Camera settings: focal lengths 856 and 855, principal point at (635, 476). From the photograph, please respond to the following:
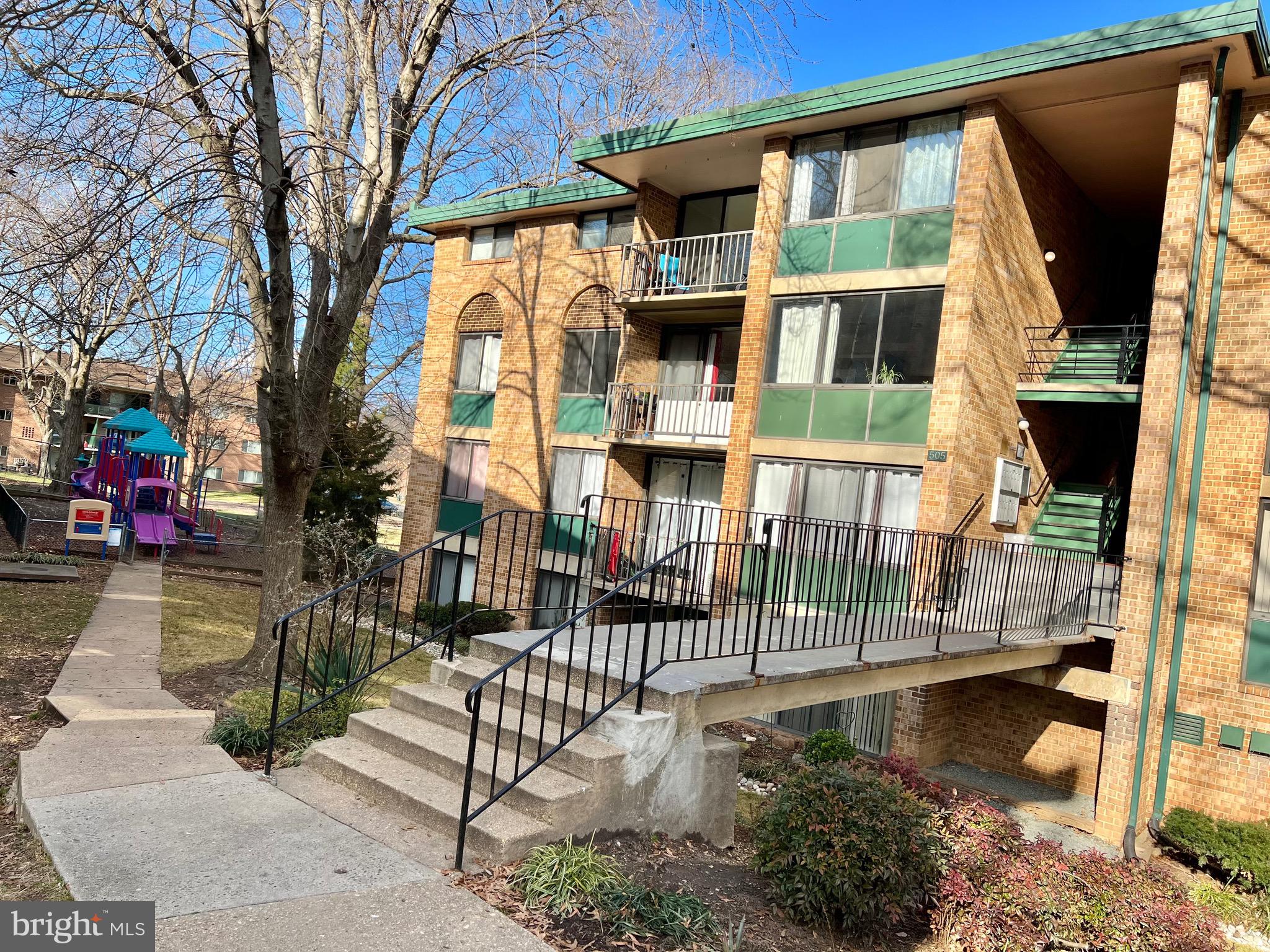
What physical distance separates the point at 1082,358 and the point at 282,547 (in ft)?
41.3

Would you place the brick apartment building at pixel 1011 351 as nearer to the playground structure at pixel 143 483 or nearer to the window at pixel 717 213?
the window at pixel 717 213

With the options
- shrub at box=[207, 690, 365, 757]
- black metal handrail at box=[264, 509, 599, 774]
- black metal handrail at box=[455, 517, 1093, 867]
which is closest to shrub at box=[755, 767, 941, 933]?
black metal handrail at box=[455, 517, 1093, 867]

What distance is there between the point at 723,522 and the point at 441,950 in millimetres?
12038

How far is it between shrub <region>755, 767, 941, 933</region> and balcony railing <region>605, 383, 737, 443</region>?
1038 cm

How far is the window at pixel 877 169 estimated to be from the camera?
13070 mm

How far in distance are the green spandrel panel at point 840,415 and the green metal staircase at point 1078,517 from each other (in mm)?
3764

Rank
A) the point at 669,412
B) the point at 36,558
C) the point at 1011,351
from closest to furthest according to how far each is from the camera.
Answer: the point at 1011,351
the point at 36,558
the point at 669,412

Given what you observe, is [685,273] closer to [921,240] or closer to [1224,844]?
[921,240]

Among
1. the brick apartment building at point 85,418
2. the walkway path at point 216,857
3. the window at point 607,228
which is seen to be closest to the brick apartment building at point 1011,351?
the window at point 607,228

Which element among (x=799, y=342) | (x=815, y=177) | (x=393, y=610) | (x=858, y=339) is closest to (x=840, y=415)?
(x=858, y=339)

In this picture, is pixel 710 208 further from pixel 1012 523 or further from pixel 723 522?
pixel 1012 523

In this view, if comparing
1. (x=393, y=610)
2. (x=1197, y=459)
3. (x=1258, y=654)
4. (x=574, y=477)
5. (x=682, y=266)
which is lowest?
(x=393, y=610)

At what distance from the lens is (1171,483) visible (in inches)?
447

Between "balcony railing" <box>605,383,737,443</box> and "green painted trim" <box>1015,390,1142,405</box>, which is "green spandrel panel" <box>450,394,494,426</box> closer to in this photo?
"balcony railing" <box>605,383,737,443</box>
